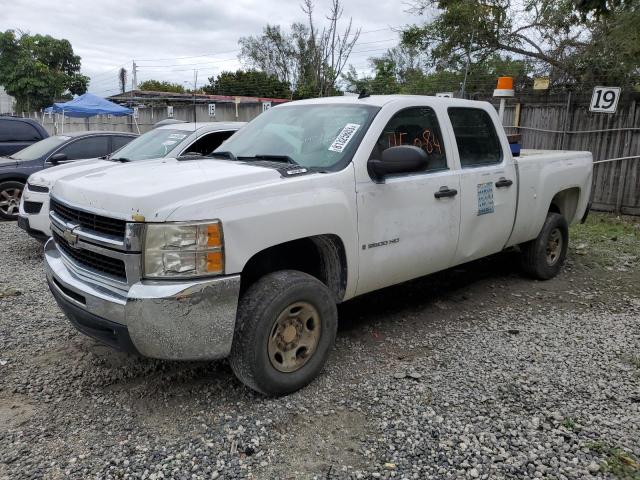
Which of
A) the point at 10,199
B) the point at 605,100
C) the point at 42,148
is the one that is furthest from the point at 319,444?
the point at 605,100

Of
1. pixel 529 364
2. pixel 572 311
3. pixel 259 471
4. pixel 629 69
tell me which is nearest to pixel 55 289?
pixel 259 471

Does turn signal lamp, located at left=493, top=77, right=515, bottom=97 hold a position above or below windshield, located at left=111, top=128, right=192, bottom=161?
above

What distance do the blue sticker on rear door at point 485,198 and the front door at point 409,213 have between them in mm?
338

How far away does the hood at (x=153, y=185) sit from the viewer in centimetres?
302

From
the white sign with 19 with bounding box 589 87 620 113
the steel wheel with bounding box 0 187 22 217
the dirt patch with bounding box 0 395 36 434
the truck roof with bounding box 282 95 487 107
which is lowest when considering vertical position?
the dirt patch with bounding box 0 395 36 434

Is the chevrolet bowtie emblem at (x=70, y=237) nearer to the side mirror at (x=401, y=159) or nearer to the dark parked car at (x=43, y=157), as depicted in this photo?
the side mirror at (x=401, y=159)

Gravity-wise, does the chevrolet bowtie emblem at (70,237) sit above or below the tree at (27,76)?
below

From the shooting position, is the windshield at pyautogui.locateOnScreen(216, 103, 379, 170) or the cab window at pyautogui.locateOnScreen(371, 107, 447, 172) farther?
the cab window at pyautogui.locateOnScreen(371, 107, 447, 172)

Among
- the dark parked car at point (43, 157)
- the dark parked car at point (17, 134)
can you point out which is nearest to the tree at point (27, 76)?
the dark parked car at point (17, 134)

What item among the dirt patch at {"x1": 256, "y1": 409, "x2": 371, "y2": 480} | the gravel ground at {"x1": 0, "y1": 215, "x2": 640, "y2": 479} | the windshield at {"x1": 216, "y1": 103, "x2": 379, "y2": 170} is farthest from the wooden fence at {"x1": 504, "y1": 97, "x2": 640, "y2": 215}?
the dirt patch at {"x1": 256, "y1": 409, "x2": 371, "y2": 480}

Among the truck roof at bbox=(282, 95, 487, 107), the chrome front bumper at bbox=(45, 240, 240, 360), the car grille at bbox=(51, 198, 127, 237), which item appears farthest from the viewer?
the truck roof at bbox=(282, 95, 487, 107)

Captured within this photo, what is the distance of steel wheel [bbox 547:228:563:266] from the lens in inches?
243

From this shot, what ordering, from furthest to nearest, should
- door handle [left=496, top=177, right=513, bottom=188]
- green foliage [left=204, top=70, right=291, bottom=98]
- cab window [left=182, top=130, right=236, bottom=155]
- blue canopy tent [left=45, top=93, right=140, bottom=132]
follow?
1. green foliage [left=204, top=70, right=291, bottom=98]
2. blue canopy tent [left=45, top=93, right=140, bottom=132]
3. cab window [left=182, top=130, right=236, bottom=155]
4. door handle [left=496, top=177, right=513, bottom=188]

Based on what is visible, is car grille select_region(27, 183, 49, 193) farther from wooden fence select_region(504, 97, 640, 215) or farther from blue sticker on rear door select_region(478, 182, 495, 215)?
wooden fence select_region(504, 97, 640, 215)
